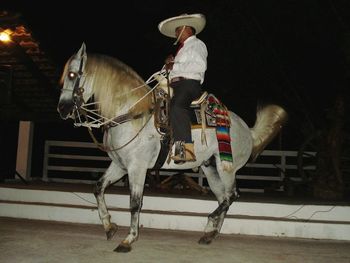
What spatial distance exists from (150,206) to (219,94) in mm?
4546

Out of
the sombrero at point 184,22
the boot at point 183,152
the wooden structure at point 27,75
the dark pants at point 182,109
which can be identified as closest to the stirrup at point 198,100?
the dark pants at point 182,109

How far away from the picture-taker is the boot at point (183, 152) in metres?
4.83

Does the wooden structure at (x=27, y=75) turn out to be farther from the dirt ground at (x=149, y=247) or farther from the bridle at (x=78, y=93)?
the bridle at (x=78, y=93)

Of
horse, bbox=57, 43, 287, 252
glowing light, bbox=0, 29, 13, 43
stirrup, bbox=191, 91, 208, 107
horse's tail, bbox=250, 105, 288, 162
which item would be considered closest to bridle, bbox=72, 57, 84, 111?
horse, bbox=57, 43, 287, 252

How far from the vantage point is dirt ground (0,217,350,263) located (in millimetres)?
4301

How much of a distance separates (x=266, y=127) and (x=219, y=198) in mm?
1399

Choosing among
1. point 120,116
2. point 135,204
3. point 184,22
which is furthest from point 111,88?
point 135,204

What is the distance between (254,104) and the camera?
9.57 m

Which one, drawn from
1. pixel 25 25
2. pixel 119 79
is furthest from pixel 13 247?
pixel 25 25

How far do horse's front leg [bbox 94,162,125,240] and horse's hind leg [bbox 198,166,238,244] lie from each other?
1233 mm

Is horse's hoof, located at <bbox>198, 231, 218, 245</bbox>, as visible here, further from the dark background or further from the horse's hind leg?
the dark background

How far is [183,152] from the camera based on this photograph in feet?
15.9

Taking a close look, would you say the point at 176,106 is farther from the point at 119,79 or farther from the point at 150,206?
the point at 150,206

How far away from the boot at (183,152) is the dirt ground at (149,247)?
1137mm
